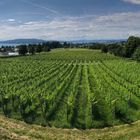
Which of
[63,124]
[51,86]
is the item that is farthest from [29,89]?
[63,124]

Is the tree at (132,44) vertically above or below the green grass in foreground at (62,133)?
above

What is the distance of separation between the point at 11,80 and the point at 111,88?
53.8 feet

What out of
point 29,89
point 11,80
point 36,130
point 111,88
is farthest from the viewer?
point 11,80

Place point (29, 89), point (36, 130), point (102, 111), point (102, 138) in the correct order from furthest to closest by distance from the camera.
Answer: point (29, 89)
point (102, 111)
point (36, 130)
point (102, 138)

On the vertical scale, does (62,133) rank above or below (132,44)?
below

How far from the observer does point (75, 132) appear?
84.1ft

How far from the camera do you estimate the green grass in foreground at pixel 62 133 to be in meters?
23.8

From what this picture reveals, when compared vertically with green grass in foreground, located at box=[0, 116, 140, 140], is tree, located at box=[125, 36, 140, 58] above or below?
above

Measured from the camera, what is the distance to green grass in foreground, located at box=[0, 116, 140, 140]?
23.8 m

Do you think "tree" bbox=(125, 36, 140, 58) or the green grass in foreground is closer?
the green grass in foreground

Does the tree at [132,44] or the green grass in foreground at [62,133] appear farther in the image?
the tree at [132,44]

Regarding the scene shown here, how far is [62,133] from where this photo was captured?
82.7 feet

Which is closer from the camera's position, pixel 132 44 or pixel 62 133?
pixel 62 133

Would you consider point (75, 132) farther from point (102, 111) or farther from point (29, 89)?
point (29, 89)
